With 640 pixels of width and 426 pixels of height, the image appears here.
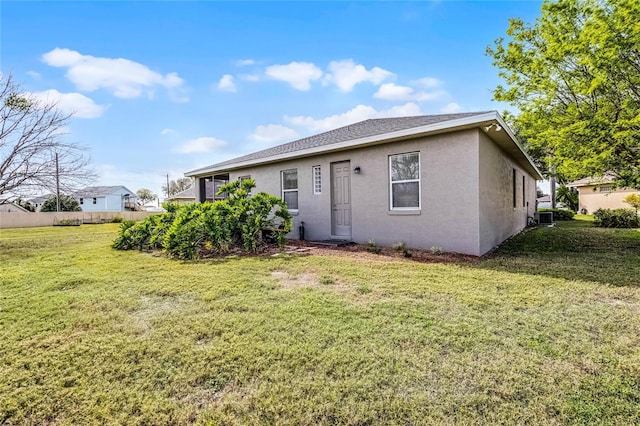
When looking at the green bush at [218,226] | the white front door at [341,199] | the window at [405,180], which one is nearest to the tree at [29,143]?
the green bush at [218,226]

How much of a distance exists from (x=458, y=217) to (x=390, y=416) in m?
5.85

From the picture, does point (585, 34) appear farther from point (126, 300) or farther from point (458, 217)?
point (126, 300)

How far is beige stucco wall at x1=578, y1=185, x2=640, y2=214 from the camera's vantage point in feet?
71.3

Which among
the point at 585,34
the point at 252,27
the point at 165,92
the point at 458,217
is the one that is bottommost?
the point at 458,217

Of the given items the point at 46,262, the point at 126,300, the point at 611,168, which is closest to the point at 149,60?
the point at 46,262

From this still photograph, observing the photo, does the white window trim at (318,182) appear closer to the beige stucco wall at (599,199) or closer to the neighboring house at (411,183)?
the neighboring house at (411,183)

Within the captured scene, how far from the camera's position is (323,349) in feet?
8.82

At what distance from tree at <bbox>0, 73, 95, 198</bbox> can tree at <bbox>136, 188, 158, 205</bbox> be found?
61.8 metres

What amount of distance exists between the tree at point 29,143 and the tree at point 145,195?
61.8m

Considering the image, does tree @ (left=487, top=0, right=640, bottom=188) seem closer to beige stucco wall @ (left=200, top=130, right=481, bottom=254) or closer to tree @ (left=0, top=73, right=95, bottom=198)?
beige stucco wall @ (left=200, top=130, right=481, bottom=254)

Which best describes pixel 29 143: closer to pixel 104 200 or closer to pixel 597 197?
pixel 597 197

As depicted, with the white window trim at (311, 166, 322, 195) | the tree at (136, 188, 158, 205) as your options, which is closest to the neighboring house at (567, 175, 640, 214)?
the white window trim at (311, 166, 322, 195)

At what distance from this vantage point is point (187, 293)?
4.34 m

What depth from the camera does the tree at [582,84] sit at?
6.61 meters
